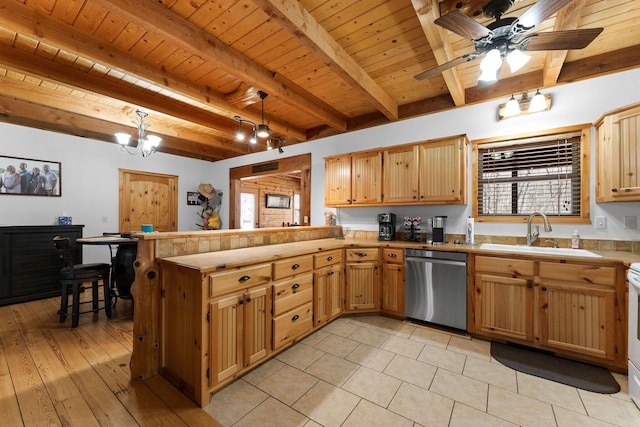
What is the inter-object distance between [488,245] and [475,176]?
2.74 feet

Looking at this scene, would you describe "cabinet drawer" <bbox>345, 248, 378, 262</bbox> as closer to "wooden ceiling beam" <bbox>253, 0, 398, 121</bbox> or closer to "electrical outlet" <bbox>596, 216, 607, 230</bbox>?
"wooden ceiling beam" <bbox>253, 0, 398, 121</bbox>

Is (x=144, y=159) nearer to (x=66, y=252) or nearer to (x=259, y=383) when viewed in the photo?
(x=66, y=252)

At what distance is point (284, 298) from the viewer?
2.34 meters

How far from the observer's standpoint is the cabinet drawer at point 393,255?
10.1 ft

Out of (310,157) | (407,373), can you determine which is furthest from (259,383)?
(310,157)

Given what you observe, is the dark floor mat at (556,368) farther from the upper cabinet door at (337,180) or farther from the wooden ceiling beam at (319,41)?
the wooden ceiling beam at (319,41)

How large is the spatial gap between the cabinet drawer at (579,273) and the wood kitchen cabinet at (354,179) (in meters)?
1.84

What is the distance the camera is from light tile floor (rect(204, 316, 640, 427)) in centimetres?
163

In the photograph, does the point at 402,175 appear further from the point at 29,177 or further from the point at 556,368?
the point at 29,177

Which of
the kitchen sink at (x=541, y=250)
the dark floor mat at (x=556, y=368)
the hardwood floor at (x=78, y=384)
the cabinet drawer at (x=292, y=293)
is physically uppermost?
the kitchen sink at (x=541, y=250)

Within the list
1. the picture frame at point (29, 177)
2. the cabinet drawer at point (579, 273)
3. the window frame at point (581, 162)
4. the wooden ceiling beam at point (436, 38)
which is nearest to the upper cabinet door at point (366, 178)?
the wooden ceiling beam at point (436, 38)

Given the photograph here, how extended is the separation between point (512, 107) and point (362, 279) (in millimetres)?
2541

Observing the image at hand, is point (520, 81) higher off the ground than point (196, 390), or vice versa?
point (520, 81)

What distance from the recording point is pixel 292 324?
2.43 metres
